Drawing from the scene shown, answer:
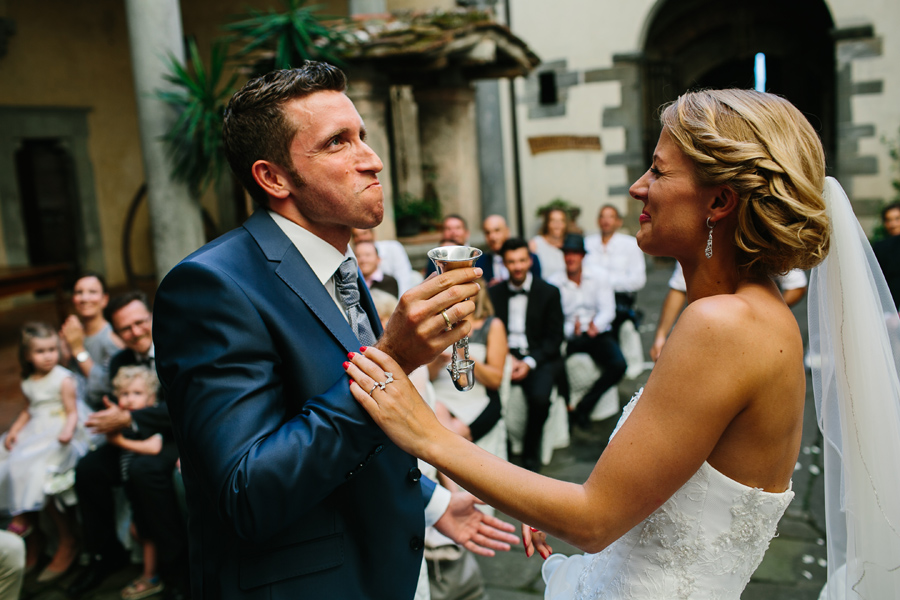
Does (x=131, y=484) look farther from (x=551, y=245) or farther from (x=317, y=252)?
(x=551, y=245)

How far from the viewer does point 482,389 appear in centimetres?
483

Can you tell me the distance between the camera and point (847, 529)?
1.99m

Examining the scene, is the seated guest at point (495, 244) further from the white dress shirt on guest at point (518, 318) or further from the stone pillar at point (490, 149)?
the stone pillar at point (490, 149)

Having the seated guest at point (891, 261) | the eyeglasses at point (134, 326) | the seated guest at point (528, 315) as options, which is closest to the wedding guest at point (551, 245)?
the seated guest at point (528, 315)

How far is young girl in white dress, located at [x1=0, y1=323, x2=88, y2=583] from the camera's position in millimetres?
4105

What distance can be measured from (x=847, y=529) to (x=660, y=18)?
13.6 m

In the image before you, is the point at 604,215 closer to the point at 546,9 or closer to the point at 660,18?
the point at 546,9

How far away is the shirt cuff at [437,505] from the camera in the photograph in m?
2.14

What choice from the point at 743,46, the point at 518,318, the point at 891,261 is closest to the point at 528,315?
the point at 518,318

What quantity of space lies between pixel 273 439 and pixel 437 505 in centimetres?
87

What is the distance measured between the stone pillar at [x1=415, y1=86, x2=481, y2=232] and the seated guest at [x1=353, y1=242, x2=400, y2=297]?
285 centimetres

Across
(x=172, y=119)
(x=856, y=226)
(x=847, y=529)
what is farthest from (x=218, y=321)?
(x=172, y=119)

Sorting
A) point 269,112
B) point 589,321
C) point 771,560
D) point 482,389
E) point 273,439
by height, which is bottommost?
point 771,560

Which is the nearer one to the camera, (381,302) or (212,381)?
A: (212,381)
